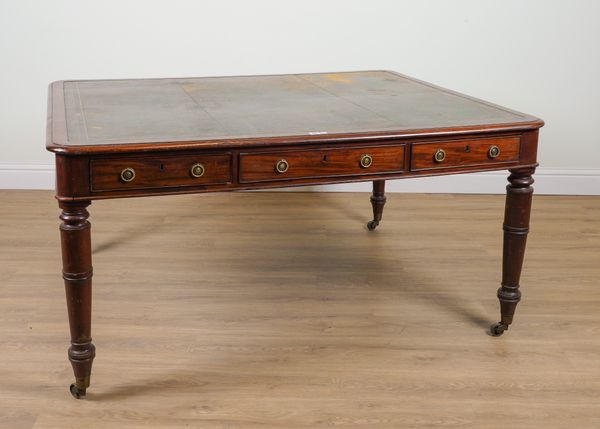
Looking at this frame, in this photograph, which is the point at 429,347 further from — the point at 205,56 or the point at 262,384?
the point at 205,56

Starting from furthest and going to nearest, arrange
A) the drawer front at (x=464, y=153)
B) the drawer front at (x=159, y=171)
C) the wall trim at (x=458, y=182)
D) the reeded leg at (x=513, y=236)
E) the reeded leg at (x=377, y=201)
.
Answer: the wall trim at (x=458, y=182) < the reeded leg at (x=377, y=201) < the reeded leg at (x=513, y=236) < the drawer front at (x=464, y=153) < the drawer front at (x=159, y=171)

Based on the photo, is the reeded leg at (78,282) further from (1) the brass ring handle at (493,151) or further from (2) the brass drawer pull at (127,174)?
(1) the brass ring handle at (493,151)

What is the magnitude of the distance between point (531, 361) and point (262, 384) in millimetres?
878

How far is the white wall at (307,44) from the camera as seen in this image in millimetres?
4547

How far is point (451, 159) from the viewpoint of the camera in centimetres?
272

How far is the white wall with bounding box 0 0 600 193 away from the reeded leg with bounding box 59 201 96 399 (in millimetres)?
2325

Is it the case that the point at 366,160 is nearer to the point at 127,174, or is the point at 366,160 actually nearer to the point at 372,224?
the point at 127,174

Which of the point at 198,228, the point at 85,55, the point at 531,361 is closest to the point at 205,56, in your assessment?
the point at 85,55

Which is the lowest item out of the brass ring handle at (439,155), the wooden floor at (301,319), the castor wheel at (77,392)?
the wooden floor at (301,319)

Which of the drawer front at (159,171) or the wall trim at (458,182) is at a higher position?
the drawer front at (159,171)

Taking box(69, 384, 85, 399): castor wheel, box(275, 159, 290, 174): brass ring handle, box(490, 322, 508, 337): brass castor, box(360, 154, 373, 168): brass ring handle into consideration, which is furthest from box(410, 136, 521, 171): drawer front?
box(69, 384, 85, 399): castor wheel

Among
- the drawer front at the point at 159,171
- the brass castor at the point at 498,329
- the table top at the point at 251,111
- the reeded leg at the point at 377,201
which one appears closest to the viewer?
the drawer front at the point at 159,171

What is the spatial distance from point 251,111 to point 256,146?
416 mm

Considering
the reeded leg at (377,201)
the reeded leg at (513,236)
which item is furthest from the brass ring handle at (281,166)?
the reeded leg at (377,201)
